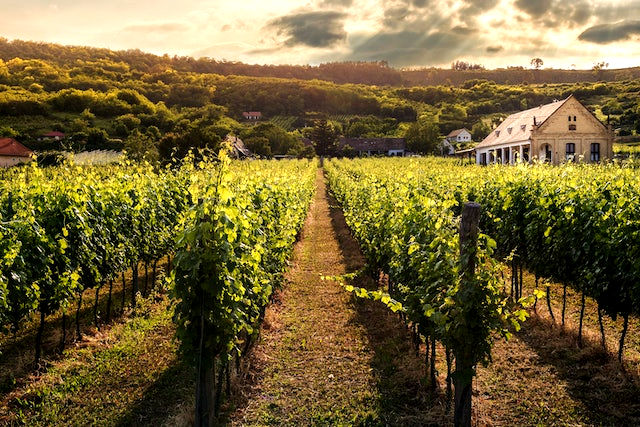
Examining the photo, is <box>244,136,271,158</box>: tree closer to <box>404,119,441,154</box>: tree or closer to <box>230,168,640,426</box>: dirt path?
<box>404,119,441,154</box>: tree

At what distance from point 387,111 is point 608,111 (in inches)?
2550

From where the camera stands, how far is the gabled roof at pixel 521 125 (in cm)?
4381

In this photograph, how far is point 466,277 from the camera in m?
4.99

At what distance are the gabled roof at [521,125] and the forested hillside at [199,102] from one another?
28.3 metres

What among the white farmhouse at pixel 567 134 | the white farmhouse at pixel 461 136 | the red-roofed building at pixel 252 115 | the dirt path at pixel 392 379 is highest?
the red-roofed building at pixel 252 115

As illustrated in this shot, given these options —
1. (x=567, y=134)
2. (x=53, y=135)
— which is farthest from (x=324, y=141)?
(x=567, y=134)

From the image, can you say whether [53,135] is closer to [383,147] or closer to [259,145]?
[259,145]

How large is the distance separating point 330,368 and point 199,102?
127 metres

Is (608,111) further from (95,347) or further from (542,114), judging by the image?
(95,347)

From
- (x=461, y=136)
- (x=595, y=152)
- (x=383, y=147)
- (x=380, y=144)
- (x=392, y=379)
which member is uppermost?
(x=461, y=136)

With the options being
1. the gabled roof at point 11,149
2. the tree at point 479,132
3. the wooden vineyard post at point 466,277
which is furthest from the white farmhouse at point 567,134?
the tree at point 479,132

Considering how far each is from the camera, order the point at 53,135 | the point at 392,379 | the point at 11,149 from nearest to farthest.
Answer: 1. the point at 392,379
2. the point at 11,149
3. the point at 53,135

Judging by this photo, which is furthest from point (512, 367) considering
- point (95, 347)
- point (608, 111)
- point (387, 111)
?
point (387, 111)

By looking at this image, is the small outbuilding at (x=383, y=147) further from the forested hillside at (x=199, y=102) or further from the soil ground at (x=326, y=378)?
the soil ground at (x=326, y=378)
